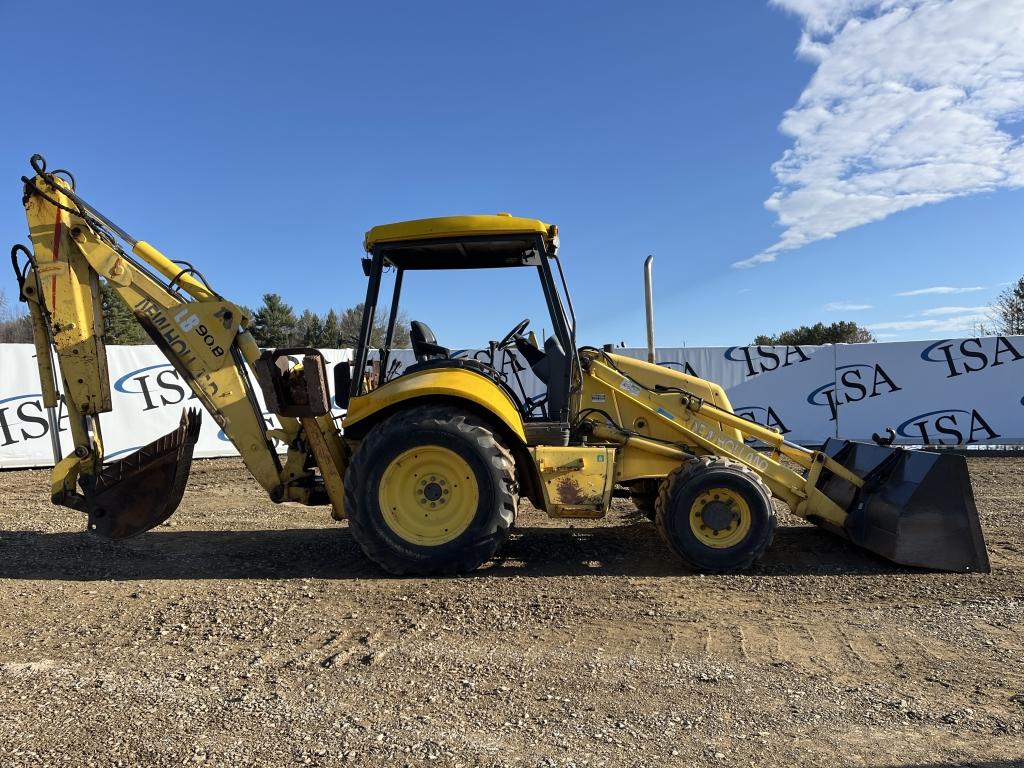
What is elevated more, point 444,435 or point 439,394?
point 439,394

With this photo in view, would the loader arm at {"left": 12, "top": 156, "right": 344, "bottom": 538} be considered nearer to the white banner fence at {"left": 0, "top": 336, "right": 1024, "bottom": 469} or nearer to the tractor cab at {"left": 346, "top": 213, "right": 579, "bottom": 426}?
the tractor cab at {"left": 346, "top": 213, "right": 579, "bottom": 426}

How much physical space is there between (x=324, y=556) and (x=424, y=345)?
1.97 meters

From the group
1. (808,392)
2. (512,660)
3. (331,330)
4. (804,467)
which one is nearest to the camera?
(512,660)

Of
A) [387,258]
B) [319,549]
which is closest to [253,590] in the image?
[319,549]

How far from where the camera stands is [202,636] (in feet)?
12.5

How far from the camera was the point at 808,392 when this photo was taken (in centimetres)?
1395

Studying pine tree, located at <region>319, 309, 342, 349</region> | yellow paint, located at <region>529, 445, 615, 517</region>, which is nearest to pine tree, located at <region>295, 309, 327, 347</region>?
pine tree, located at <region>319, 309, 342, 349</region>

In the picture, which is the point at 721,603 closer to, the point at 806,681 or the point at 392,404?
the point at 806,681

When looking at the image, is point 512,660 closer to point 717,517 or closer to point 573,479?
point 573,479

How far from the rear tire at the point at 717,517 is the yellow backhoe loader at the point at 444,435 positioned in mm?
12

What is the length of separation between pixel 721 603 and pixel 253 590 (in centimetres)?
312

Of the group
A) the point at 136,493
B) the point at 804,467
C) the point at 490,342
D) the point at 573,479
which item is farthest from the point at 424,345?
the point at 804,467

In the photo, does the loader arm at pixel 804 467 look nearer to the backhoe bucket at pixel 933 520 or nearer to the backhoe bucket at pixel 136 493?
the backhoe bucket at pixel 933 520

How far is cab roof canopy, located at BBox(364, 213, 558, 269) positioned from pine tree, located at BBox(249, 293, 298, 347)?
107ft
